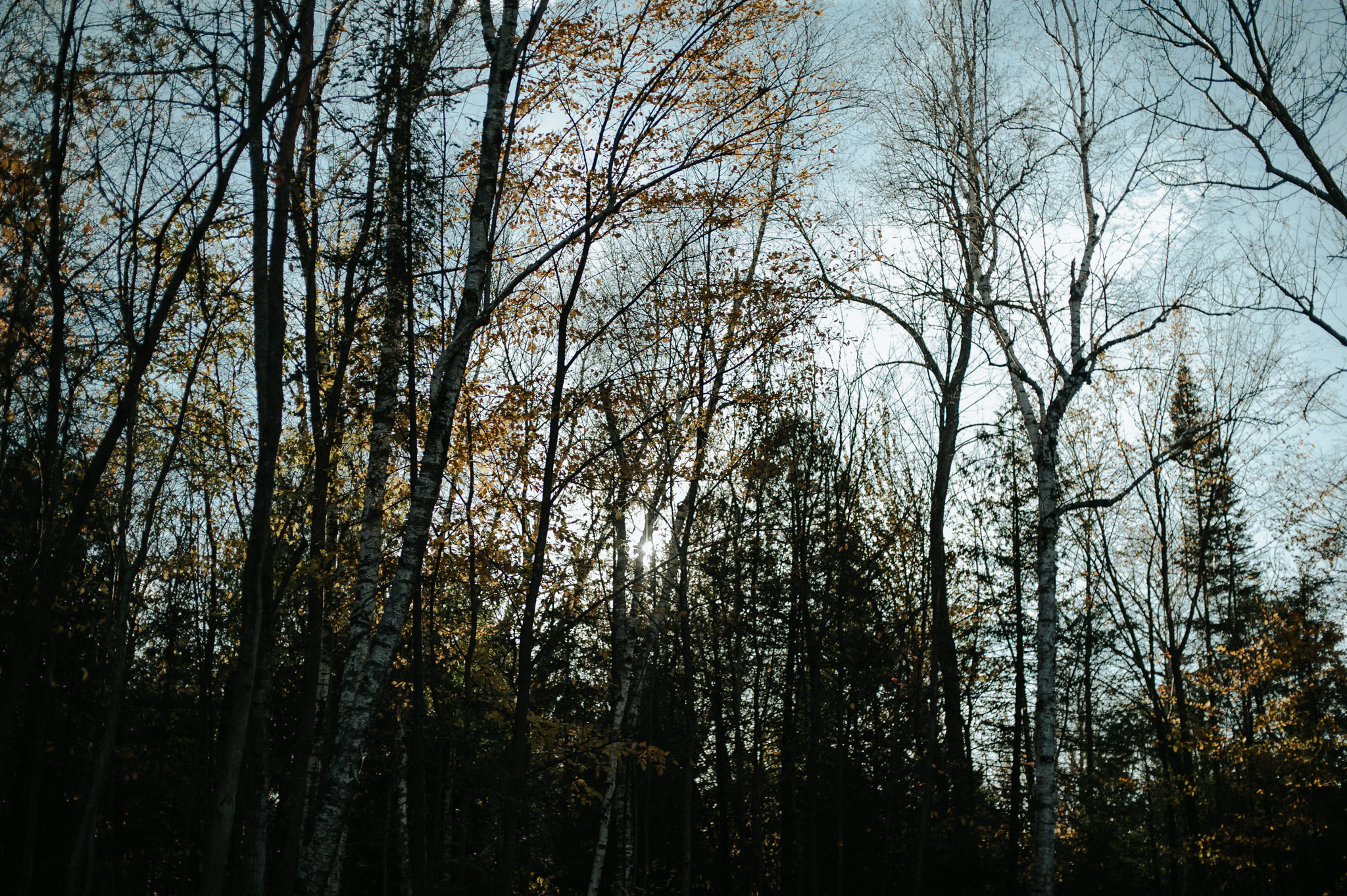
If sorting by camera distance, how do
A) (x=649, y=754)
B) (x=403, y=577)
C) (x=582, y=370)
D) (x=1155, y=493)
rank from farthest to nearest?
(x=1155, y=493) < (x=582, y=370) < (x=649, y=754) < (x=403, y=577)

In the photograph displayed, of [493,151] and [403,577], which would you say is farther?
[493,151]

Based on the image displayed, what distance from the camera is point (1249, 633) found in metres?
21.3

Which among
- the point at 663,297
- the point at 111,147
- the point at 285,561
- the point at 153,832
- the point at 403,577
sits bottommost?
the point at 153,832

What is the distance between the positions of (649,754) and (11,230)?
857 centimetres

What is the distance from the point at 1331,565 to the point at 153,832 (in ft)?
89.3

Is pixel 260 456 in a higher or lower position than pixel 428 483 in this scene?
higher

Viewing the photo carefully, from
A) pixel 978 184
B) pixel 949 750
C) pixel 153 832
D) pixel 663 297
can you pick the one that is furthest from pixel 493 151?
pixel 153 832

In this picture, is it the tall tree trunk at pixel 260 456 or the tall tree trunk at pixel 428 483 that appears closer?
the tall tree trunk at pixel 428 483

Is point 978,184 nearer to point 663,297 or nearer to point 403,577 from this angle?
point 663,297

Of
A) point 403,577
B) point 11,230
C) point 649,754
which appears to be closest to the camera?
point 403,577

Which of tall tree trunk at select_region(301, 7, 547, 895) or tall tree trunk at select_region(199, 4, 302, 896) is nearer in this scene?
tall tree trunk at select_region(301, 7, 547, 895)

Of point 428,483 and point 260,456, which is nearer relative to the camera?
point 428,483

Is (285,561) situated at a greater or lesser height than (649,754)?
greater

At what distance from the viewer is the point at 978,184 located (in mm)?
10555
